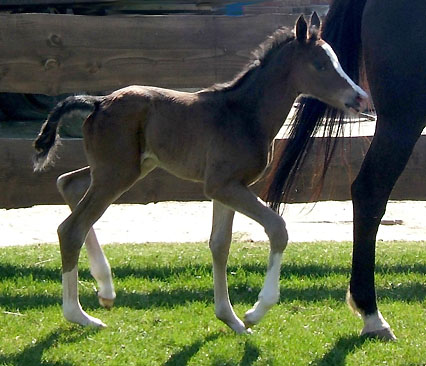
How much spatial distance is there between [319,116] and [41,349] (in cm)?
202

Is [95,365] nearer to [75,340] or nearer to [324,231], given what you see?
[75,340]

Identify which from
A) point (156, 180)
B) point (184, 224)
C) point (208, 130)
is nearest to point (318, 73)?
point (208, 130)

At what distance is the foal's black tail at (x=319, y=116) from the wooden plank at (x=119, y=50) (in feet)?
4.99

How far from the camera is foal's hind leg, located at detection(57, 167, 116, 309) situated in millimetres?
4590

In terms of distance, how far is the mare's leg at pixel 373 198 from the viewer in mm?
4320

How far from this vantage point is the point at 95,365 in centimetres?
394

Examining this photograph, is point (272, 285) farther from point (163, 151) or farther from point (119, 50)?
point (119, 50)

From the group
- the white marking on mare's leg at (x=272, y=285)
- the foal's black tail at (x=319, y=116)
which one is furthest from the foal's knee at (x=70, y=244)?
the foal's black tail at (x=319, y=116)

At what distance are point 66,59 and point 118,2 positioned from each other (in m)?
4.85

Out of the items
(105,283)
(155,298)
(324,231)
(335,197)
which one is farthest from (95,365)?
(324,231)

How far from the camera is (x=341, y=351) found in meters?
4.16

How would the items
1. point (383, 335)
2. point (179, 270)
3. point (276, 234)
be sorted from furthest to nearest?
point (179, 270)
point (383, 335)
point (276, 234)

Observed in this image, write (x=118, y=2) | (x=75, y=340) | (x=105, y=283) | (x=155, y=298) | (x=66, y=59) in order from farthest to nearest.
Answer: (x=118, y=2)
(x=66, y=59)
(x=155, y=298)
(x=105, y=283)
(x=75, y=340)

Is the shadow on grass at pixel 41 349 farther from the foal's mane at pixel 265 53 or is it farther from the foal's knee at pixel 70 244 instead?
the foal's mane at pixel 265 53
